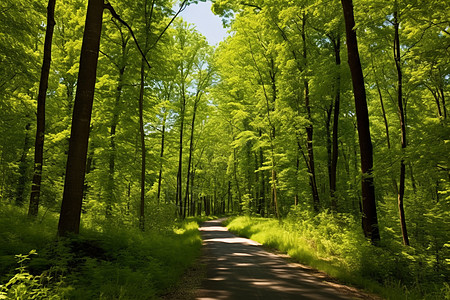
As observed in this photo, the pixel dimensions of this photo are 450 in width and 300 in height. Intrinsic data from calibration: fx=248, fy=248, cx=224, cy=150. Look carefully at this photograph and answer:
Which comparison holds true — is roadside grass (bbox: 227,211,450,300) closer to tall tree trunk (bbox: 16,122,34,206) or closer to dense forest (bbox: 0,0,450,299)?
dense forest (bbox: 0,0,450,299)

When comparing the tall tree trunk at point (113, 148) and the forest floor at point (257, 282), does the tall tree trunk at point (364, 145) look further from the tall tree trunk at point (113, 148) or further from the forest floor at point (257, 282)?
the tall tree trunk at point (113, 148)

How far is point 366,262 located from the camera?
732cm

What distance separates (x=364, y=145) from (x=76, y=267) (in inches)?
360

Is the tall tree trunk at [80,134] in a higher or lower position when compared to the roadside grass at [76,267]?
higher

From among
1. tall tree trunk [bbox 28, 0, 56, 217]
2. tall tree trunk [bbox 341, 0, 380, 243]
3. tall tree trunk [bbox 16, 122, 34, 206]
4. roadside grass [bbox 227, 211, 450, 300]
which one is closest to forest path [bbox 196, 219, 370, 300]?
roadside grass [bbox 227, 211, 450, 300]

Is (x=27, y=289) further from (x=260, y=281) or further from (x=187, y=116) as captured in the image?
(x=187, y=116)

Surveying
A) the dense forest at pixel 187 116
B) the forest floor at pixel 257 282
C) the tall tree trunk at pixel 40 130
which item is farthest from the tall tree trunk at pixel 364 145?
the tall tree trunk at pixel 40 130

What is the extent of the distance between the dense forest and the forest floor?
2.72 feet

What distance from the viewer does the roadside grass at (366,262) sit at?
616 centimetres

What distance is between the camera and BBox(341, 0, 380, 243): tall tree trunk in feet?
27.8

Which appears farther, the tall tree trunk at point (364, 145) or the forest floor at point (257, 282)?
the tall tree trunk at point (364, 145)

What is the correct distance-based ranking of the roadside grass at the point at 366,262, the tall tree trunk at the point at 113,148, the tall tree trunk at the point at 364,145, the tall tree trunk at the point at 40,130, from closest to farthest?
the roadside grass at the point at 366,262 < the tall tree trunk at the point at 40,130 < the tall tree trunk at the point at 364,145 < the tall tree trunk at the point at 113,148

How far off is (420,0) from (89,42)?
8956mm

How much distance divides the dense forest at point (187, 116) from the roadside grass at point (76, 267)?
60 millimetres
